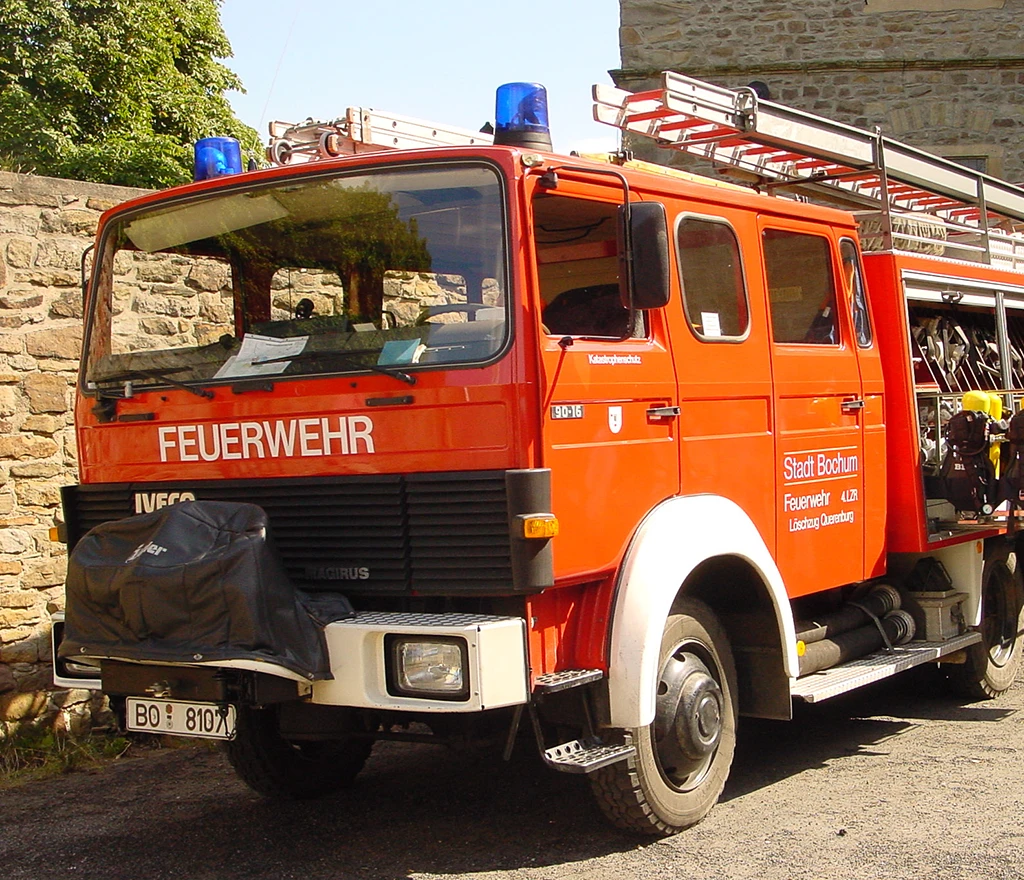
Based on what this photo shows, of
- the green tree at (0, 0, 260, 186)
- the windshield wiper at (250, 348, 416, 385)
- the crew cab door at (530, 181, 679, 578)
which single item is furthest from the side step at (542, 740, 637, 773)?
the green tree at (0, 0, 260, 186)

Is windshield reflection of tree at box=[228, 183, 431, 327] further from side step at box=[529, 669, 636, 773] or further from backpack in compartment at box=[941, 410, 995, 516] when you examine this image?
backpack in compartment at box=[941, 410, 995, 516]

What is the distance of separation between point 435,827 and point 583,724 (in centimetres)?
100

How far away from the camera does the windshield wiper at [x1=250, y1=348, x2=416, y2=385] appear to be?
14.3ft

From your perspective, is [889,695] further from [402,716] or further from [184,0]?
[184,0]

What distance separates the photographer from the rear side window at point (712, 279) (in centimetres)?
507

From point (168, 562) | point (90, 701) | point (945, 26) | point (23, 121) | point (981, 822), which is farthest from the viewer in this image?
point (23, 121)

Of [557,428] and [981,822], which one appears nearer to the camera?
[557,428]

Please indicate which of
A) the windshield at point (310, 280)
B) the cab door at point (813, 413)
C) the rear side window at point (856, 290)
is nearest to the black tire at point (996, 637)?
the cab door at point (813, 413)

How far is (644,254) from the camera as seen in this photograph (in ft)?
14.4

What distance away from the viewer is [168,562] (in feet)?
13.8

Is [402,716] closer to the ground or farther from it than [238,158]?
closer to the ground

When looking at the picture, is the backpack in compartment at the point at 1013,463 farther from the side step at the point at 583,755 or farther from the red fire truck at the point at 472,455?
the side step at the point at 583,755

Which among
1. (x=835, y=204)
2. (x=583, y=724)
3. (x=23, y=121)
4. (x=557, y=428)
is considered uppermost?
(x=23, y=121)

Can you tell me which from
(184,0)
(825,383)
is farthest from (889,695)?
(184,0)
